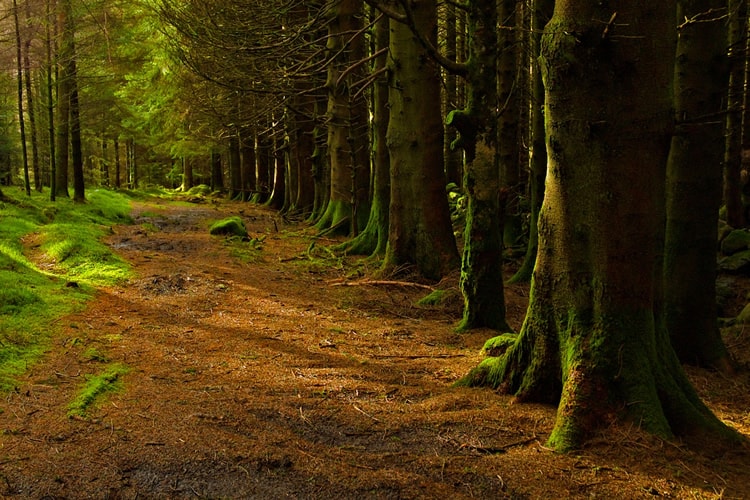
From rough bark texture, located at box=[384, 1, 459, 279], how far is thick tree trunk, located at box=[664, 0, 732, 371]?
3.97 metres

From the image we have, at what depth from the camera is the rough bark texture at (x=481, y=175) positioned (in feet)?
19.8

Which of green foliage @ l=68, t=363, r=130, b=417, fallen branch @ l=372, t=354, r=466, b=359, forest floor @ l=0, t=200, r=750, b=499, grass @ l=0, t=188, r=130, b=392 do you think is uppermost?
grass @ l=0, t=188, r=130, b=392

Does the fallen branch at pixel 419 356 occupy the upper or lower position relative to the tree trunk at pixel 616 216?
lower

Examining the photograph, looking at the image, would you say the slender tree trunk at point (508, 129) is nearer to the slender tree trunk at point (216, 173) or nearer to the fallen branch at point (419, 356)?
the fallen branch at point (419, 356)

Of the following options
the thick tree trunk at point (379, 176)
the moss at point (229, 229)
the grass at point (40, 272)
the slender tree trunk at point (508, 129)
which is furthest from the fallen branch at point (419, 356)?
the moss at point (229, 229)

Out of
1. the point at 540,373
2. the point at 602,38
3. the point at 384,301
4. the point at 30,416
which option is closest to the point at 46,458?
the point at 30,416

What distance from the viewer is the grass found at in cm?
541

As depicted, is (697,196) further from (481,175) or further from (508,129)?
(508,129)

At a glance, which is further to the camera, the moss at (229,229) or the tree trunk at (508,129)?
the moss at (229,229)

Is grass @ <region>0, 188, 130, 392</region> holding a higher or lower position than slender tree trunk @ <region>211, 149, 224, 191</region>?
lower

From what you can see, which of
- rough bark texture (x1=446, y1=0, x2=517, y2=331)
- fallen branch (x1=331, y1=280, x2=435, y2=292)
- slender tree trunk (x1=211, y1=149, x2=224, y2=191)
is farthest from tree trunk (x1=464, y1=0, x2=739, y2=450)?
slender tree trunk (x1=211, y1=149, x2=224, y2=191)

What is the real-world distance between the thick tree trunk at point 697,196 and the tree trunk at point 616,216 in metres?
2.18

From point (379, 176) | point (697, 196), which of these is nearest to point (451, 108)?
point (379, 176)

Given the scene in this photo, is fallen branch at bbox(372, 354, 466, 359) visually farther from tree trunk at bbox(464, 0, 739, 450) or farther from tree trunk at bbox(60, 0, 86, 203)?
tree trunk at bbox(60, 0, 86, 203)
